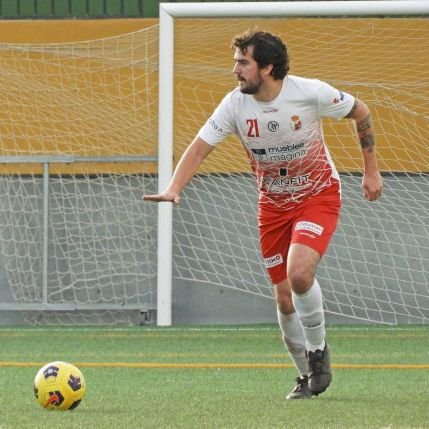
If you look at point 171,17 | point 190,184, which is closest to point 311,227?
point 171,17

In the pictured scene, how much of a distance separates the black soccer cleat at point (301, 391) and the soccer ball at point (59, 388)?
1231 mm

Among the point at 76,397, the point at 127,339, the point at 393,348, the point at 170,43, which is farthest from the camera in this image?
the point at 170,43

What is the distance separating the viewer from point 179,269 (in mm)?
13336

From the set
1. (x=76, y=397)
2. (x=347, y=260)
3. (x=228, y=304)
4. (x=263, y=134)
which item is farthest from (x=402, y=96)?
(x=76, y=397)

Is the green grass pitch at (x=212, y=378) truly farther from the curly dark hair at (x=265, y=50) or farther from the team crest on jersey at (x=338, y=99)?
the curly dark hair at (x=265, y=50)

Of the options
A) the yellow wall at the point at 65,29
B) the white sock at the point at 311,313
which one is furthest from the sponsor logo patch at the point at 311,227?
the yellow wall at the point at 65,29

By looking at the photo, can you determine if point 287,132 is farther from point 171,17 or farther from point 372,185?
point 171,17

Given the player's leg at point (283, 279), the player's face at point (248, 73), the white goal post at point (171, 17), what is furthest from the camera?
the white goal post at point (171, 17)

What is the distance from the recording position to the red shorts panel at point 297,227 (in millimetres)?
6910

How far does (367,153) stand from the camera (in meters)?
7.16

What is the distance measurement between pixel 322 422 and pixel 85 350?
4778mm

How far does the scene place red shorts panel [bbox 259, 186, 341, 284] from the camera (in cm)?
691

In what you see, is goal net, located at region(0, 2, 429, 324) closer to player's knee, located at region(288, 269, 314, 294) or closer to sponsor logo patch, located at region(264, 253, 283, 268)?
sponsor logo patch, located at region(264, 253, 283, 268)

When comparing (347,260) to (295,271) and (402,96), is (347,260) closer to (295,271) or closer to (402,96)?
(402,96)
